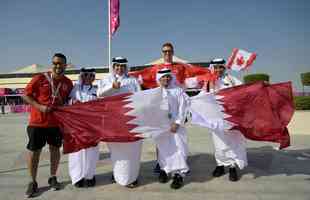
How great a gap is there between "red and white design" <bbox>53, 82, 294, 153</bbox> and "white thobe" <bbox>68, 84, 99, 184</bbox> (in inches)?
9.7

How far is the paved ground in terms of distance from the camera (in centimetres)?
389

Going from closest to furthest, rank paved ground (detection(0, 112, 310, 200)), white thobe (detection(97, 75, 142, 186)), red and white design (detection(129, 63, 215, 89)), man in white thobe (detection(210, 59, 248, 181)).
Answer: paved ground (detection(0, 112, 310, 200)), white thobe (detection(97, 75, 142, 186)), man in white thobe (detection(210, 59, 248, 181)), red and white design (detection(129, 63, 215, 89))

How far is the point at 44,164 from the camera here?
5.75 meters

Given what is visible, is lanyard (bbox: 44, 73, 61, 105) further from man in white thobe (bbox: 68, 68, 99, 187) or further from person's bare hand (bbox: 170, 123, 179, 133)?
person's bare hand (bbox: 170, 123, 179, 133)

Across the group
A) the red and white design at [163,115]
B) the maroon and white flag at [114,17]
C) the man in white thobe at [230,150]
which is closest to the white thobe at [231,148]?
the man in white thobe at [230,150]

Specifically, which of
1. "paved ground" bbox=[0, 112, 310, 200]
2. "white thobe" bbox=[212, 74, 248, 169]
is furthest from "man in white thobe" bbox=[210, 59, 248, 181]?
"paved ground" bbox=[0, 112, 310, 200]

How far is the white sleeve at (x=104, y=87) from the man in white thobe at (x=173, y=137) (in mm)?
777

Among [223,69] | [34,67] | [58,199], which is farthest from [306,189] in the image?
[34,67]

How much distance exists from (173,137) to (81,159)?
143cm

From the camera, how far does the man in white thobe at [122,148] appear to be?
4195 mm

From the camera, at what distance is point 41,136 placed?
13.1ft

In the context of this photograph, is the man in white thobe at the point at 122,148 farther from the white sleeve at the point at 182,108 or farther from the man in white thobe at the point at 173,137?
the white sleeve at the point at 182,108

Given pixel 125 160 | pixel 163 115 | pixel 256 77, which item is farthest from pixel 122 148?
pixel 256 77

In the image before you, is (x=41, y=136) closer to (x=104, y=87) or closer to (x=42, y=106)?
(x=42, y=106)
